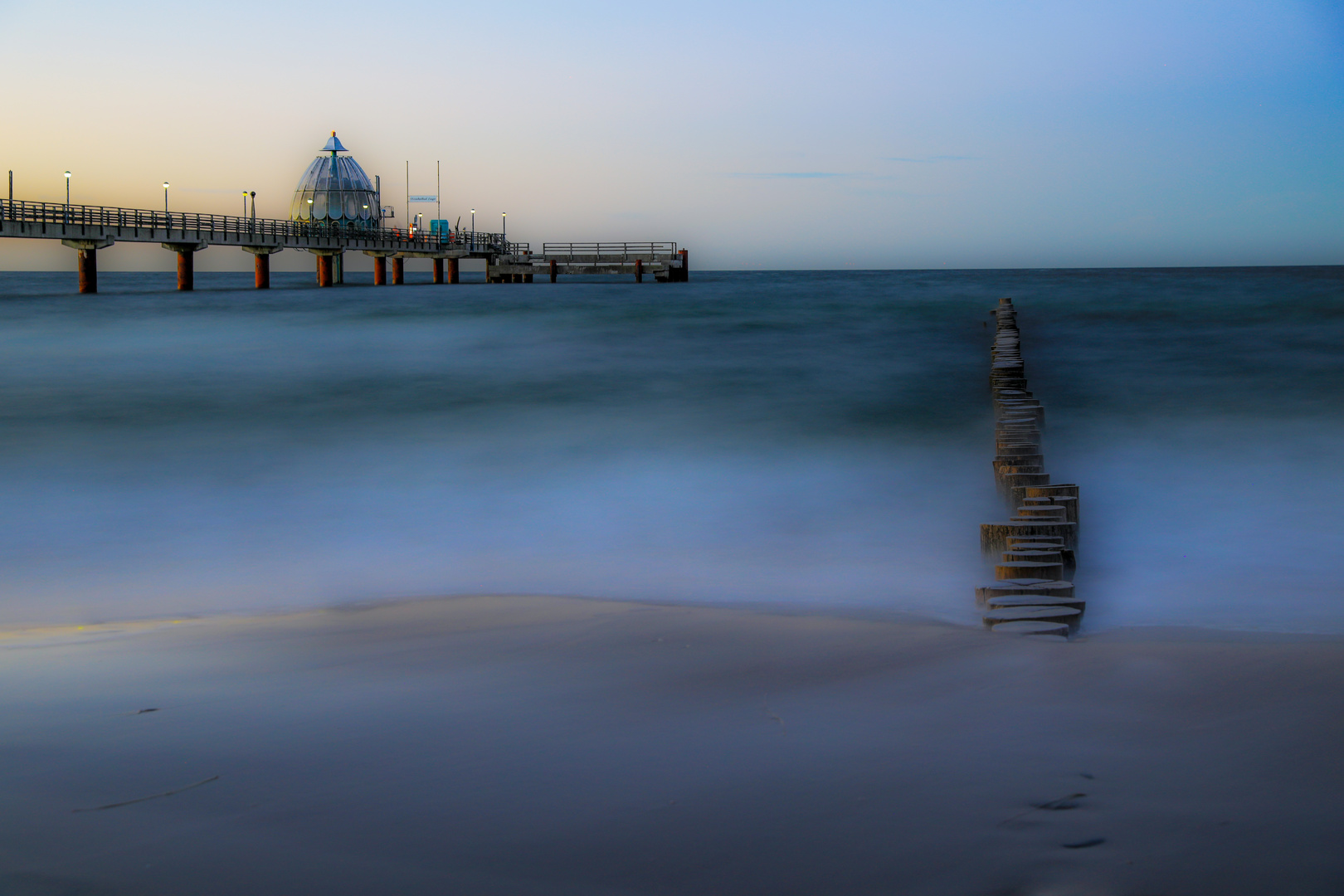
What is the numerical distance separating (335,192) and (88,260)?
5025cm

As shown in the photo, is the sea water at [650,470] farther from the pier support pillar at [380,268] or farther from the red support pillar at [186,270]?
the pier support pillar at [380,268]

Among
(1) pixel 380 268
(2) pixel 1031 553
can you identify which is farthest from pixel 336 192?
(2) pixel 1031 553

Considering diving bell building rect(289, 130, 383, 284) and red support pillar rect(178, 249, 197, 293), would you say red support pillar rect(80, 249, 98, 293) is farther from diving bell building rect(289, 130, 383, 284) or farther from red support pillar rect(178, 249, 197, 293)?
diving bell building rect(289, 130, 383, 284)

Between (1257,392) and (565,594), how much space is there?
14.2 metres

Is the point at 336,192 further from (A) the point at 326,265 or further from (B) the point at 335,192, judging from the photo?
(A) the point at 326,265

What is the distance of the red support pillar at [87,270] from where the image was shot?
45.7 metres

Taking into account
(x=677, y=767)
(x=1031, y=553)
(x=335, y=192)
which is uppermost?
(x=335, y=192)

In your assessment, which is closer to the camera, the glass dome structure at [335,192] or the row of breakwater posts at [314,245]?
the row of breakwater posts at [314,245]

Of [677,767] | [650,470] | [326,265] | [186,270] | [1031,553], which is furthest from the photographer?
[326,265]

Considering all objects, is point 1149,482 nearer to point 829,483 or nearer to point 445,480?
point 829,483

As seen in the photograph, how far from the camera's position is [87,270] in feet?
151

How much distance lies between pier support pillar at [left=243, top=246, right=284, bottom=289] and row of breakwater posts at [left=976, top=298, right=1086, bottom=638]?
2031 inches

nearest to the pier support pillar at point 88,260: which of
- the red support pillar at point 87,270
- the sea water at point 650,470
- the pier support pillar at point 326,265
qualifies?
the red support pillar at point 87,270

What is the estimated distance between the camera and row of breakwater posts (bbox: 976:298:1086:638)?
16.8 feet
